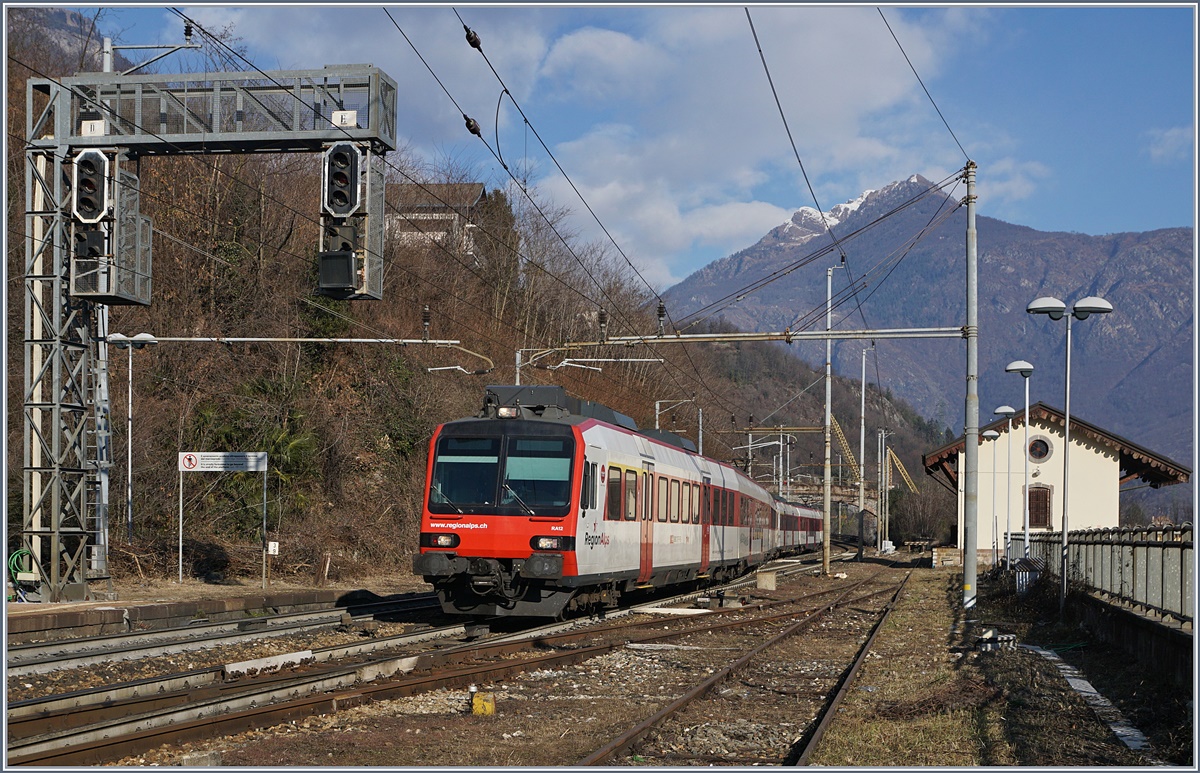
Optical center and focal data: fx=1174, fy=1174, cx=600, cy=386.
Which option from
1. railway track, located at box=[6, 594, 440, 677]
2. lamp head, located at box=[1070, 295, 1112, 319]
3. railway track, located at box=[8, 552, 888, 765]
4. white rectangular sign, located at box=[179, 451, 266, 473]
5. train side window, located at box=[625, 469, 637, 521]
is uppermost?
lamp head, located at box=[1070, 295, 1112, 319]

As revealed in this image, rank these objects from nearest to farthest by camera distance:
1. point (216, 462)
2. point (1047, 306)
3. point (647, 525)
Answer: point (647, 525), point (1047, 306), point (216, 462)

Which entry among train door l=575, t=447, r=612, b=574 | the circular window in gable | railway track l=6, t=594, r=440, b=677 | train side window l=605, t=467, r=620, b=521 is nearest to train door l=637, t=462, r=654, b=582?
train side window l=605, t=467, r=620, b=521

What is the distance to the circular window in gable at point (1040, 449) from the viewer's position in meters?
49.4

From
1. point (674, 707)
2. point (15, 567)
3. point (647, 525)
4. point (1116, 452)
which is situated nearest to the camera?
point (674, 707)

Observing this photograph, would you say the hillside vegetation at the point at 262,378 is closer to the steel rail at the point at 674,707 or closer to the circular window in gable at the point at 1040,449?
the steel rail at the point at 674,707

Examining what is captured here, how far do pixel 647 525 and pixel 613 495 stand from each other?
8.26 ft

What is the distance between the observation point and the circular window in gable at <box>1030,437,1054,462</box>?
49406 millimetres

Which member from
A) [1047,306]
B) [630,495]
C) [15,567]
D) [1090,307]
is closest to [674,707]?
[630,495]

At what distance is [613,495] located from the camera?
19.0 m

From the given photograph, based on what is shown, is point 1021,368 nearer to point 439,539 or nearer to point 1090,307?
point 1090,307

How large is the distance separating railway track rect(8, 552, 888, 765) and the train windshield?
84.0 inches

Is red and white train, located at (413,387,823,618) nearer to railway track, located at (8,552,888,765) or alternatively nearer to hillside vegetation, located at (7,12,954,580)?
railway track, located at (8,552,888,765)

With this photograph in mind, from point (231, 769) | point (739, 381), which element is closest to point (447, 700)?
point (231, 769)

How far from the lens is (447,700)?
1093 centimetres
